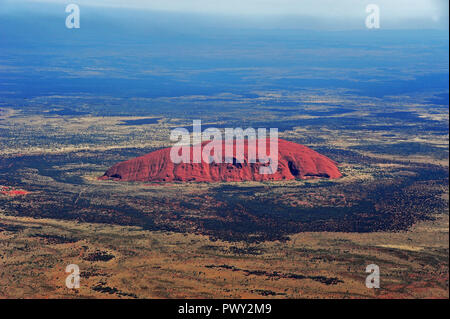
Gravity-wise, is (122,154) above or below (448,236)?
below

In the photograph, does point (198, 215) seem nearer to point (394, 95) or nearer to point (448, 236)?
point (448, 236)

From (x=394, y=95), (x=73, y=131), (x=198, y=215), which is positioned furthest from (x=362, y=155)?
(x=394, y=95)

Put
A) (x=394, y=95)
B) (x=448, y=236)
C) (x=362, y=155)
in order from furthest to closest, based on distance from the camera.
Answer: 1. (x=394, y=95)
2. (x=362, y=155)
3. (x=448, y=236)

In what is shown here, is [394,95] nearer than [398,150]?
No

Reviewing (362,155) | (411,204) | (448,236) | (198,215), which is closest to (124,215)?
(198,215)

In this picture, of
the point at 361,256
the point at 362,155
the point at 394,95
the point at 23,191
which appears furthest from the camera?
the point at 394,95

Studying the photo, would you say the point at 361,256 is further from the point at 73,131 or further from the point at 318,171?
the point at 73,131
